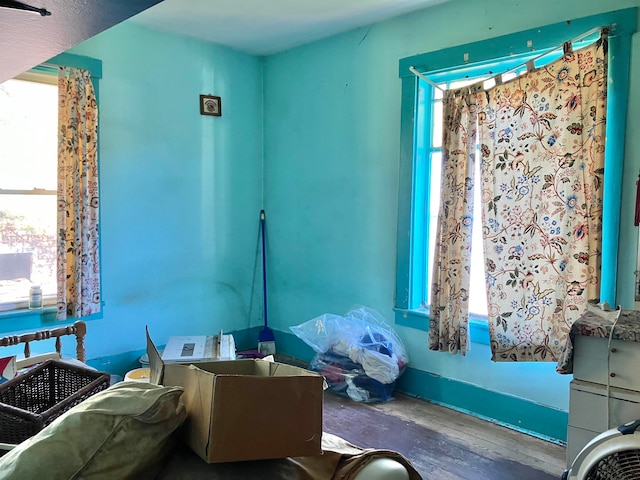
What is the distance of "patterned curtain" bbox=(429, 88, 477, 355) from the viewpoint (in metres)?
2.97

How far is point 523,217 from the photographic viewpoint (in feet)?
9.12

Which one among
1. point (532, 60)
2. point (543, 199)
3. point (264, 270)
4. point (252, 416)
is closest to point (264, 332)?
point (264, 270)

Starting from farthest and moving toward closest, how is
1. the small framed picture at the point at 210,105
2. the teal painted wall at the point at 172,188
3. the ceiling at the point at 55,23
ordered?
the small framed picture at the point at 210,105 < the teal painted wall at the point at 172,188 < the ceiling at the point at 55,23

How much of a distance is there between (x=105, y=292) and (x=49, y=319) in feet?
1.25

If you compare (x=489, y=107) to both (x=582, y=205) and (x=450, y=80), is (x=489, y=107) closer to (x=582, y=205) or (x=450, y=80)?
(x=450, y=80)

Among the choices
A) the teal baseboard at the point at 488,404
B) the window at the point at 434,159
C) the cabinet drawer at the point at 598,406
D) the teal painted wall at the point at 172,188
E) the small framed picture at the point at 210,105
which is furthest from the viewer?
the small framed picture at the point at 210,105

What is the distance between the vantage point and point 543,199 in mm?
2703

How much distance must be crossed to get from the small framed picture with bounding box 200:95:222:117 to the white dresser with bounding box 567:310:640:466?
3.07m

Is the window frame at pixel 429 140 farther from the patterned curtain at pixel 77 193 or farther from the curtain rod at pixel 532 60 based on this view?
the patterned curtain at pixel 77 193

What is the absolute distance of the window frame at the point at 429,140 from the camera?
8.16 feet

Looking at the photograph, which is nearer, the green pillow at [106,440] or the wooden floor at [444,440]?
the green pillow at [106,440]

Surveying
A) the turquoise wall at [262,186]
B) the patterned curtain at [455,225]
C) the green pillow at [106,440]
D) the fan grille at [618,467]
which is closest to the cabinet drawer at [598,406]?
the fan grille at [618,467]

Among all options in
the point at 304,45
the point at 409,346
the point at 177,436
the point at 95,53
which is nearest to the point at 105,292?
the point at 95,53

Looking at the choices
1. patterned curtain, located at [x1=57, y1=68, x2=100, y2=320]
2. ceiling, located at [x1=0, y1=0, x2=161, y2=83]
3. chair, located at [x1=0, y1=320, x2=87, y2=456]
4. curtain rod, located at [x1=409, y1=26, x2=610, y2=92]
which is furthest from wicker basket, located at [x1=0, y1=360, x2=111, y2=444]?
curtain rod, located at [x1=409, y1=26, x2=610, y2=92]
